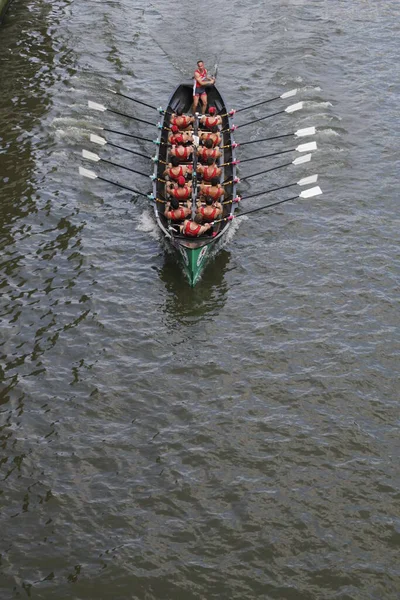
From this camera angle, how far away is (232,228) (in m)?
24.0

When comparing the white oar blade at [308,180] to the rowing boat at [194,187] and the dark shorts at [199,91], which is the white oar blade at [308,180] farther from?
the dark shorts at [199,91]

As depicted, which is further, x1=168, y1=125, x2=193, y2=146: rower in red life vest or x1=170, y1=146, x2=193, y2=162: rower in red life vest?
x1=168, y1=125, x2=193, y2=146: rower in red life vest

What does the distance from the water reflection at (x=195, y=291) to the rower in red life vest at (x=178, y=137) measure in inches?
182

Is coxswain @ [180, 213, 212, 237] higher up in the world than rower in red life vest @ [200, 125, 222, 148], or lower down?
lower down

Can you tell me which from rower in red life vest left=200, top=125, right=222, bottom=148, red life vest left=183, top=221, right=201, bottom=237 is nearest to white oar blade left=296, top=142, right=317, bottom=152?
rower in red life vest left=200, top=125, right=222, bottom=148

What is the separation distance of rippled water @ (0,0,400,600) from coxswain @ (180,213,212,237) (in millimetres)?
1339

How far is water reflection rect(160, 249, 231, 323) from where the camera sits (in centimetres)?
2120

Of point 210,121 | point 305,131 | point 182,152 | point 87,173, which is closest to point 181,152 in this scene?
point 182,152

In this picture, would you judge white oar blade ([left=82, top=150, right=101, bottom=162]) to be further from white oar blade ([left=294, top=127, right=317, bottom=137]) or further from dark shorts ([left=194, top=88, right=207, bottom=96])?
white oar blade ([left=294, top=127, right=317, bottom=137])

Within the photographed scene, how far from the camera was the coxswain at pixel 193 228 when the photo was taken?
2166 cm

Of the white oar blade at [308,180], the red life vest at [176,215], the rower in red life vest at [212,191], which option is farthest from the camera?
the white oar blade at [308,180]

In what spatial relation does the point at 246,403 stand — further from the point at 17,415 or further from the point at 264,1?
the point at 264,1

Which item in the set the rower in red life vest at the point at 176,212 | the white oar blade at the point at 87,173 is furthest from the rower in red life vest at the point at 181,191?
the white oar blade at the point at 87,173

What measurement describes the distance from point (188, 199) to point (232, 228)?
5.64ft
